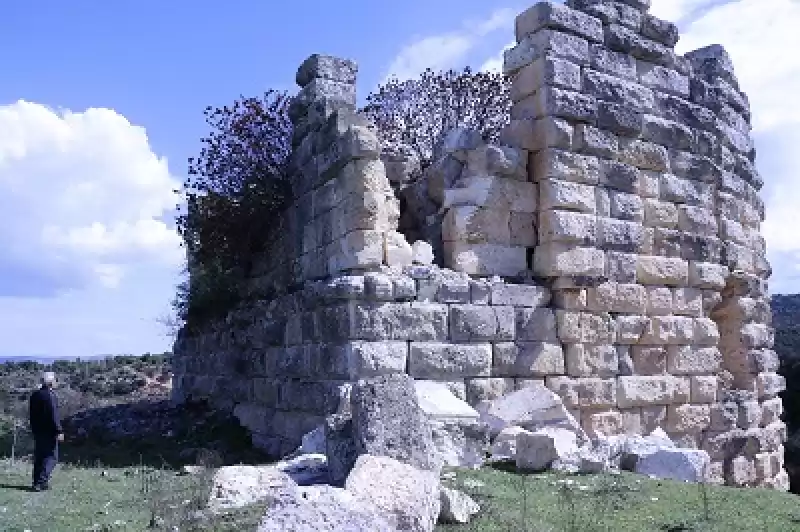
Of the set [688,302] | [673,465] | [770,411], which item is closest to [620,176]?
[688,302]

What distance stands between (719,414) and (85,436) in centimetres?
857

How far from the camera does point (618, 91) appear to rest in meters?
9.35

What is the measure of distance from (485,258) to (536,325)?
86 cm

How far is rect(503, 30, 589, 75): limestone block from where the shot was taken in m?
8.88

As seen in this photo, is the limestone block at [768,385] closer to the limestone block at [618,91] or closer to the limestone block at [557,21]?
the limestone block at [618,91]

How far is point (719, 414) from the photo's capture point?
32.7ft

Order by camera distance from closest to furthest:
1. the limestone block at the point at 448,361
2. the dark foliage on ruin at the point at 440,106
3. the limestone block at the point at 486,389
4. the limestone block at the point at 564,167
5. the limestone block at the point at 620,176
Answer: the limestone block at the point at 448,361 < the limestone block at the point at 486,389 < the limestone block at the point at 564,167 < the limestone block at the point at 620,176 < the dark foliage on ruin at the point at 440,106

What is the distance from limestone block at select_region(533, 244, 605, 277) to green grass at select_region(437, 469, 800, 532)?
96.3 inches

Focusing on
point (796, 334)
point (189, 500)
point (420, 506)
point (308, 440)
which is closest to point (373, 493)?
point (420, 506)

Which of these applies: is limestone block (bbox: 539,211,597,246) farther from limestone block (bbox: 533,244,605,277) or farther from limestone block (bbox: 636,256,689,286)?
limestone block (bbox: 636,256,689,286)

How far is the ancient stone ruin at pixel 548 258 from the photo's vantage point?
803cm

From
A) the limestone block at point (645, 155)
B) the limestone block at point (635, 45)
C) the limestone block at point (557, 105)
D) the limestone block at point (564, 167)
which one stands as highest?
the limestone block at point (635, 45)

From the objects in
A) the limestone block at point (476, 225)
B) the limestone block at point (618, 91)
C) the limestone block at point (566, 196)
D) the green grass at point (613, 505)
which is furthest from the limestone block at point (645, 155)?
the green grass at point (613, 505)

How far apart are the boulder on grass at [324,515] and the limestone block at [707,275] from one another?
6583 mm
